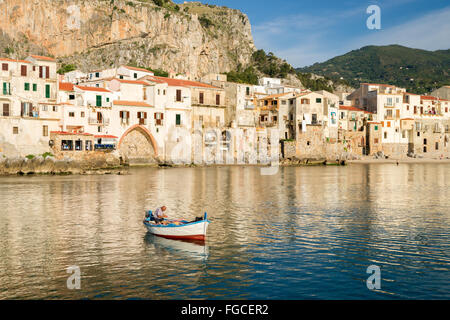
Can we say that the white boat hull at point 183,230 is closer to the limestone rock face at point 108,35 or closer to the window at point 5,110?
the window at point 5,110

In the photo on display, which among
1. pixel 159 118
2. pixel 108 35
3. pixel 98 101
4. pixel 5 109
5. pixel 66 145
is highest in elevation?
pixel 108 35

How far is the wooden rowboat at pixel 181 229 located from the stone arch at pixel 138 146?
51.9 meters

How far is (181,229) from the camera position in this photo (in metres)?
21.0

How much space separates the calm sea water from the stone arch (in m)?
34.8

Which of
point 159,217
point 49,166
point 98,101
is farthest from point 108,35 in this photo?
point 159,217

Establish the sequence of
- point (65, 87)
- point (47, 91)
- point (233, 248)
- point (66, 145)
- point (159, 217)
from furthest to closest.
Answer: point (65, 87) → point (47, 91) → point (66, 145) → point (159, 217) → point (233, 248)

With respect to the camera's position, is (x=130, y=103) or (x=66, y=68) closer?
(x=130, y=103)

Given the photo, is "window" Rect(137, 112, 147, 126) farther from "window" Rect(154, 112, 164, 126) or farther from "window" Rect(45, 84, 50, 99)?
"window" Rect(45, 84, 50, 99)

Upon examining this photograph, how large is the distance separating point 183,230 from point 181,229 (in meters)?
0.12

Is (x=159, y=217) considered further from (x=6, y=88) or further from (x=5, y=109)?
(x=6, y=88)

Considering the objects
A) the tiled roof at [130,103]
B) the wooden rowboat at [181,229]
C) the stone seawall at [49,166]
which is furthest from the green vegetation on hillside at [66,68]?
the wooden rowboat at [181,229]

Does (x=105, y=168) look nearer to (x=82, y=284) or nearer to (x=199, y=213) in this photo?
(x=199, y=213)

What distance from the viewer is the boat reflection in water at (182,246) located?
61.9ft
